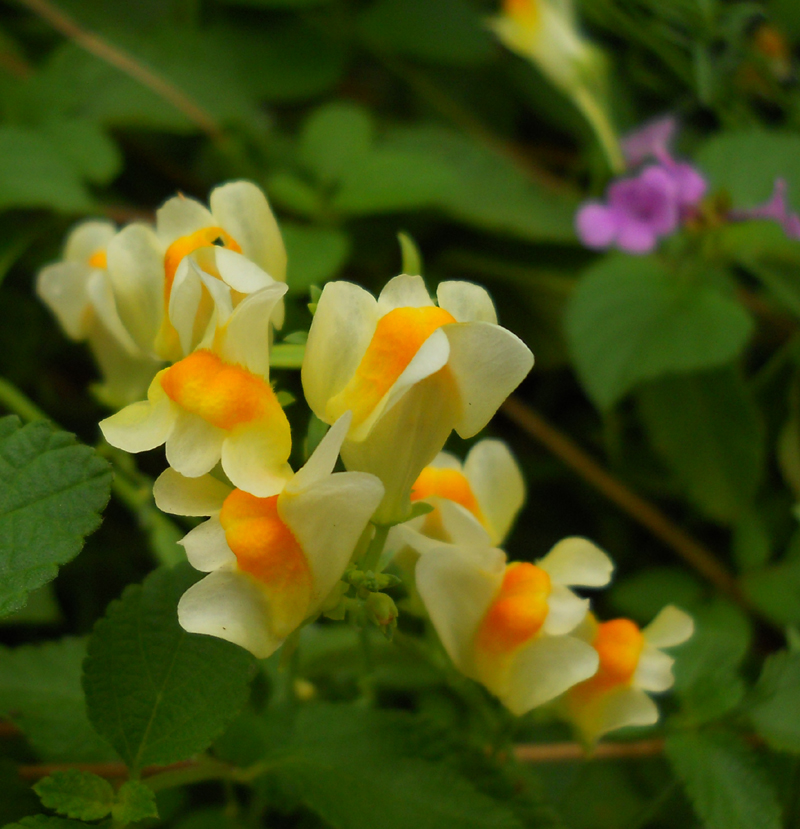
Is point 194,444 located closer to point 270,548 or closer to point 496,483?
point 270,548

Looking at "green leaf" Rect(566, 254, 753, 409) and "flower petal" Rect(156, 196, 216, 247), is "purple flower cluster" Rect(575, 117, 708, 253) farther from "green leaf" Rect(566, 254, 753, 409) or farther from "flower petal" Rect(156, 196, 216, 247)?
"flower petal" Rect(156, 196, 216, 247)

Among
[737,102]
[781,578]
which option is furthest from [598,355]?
[737,102]

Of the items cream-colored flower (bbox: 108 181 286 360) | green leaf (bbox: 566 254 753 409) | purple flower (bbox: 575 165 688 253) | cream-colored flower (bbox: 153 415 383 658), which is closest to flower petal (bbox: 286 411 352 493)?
cream-colored flower (bbox: 153 415 383 658)

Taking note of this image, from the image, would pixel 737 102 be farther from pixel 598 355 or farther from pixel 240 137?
pixel 240 137

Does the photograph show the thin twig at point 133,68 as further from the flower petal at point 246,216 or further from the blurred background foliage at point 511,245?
the flower petal at point 246,216

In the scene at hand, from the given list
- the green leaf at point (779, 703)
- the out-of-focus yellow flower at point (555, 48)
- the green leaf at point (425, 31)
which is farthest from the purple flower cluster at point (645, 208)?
the green leaf at point (779, 703)

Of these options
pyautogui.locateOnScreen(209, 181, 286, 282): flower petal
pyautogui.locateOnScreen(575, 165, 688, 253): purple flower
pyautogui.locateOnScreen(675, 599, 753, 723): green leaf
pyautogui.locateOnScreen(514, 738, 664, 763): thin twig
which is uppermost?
pyautogui.locateOnScreen(209, 181, 286, 282): flower petal

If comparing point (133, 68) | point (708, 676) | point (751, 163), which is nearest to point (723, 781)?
point (708, 676)
